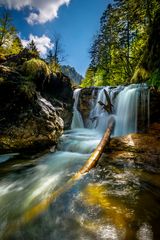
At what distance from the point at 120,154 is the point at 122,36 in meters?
19.6

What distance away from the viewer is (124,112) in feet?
34.8

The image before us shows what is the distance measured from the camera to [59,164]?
252 inches

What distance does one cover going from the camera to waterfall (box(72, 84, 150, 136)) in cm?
958

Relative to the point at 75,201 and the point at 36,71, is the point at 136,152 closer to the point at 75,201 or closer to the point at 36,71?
the point at 75,201

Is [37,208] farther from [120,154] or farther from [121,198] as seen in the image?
[120,154]

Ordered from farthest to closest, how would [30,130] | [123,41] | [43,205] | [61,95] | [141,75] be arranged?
[123,41] < [141,75] < [61,95] < [30,130] < [43,205]

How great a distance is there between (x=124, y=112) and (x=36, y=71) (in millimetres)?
5474

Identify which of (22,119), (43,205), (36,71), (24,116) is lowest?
(43,205)

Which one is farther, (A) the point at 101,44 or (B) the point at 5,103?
(A) the point at 101,44

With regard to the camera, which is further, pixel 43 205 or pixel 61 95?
pixel 61 95

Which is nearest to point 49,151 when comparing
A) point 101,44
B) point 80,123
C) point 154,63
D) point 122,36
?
point 80,123

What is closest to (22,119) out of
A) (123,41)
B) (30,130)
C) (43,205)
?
(30,130)

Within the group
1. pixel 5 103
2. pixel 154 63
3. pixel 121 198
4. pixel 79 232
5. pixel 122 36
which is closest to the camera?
pixel 79 232

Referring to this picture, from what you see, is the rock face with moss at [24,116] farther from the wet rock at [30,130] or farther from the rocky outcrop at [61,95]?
the rocky outcrop at [61,95]
